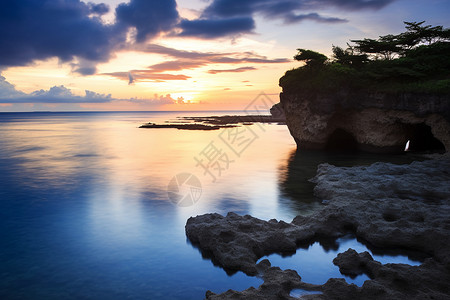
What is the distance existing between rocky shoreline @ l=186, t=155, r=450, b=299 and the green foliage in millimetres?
13163

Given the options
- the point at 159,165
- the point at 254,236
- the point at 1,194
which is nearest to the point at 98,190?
the point at 1,194

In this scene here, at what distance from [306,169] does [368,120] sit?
8.53 m

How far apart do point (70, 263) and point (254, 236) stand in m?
5.03

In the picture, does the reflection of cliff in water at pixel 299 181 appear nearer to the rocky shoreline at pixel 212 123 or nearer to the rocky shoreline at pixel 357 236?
the rocky shoreline at pixel 357 236

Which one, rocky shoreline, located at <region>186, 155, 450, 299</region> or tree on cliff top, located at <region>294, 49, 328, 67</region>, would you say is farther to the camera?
tree on cliff top, located at <region>294, 49, 328, 67</region>

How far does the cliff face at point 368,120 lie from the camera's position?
22.3 metres

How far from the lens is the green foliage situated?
2320 centimetres

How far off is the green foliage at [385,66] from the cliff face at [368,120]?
0.75 metres

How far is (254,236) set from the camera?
900 centimetres

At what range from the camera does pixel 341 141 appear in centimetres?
2994

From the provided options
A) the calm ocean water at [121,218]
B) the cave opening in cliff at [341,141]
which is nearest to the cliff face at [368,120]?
the cave opening in cliff at [341,141]

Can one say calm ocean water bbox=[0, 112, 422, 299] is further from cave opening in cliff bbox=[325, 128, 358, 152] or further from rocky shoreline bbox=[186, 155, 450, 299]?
cave opening in cliff bbox=[325, 128, 358, 152]

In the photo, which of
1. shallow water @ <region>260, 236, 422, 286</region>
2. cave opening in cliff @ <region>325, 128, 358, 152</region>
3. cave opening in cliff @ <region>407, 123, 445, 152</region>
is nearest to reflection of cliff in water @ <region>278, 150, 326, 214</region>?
cave opening in cliff @ <region>325, 128, 358, 152</region>

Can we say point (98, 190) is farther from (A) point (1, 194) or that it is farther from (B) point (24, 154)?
(B) point (24, 154)
